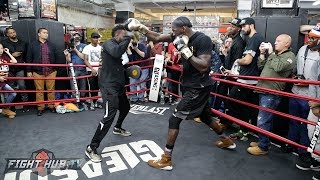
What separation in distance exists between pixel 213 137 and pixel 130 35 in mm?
1964

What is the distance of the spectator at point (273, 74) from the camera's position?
3100mm

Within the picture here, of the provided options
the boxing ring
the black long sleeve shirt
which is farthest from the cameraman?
the black long sleeve shirt

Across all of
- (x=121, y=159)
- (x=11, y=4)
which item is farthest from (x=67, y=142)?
(x=11, y=4)

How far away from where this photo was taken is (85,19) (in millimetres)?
13852

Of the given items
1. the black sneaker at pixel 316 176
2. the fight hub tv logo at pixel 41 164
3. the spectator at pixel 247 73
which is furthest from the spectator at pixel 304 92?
the fight hub tv logo at pixel 41 164

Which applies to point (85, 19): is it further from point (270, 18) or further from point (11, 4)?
point (270, 18)

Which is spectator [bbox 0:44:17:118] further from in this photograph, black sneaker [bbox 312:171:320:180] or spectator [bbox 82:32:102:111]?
black sneaker [bbox 312:171:320:180]

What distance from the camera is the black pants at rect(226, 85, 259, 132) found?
152 inches

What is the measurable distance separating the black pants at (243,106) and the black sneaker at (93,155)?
7.04ft

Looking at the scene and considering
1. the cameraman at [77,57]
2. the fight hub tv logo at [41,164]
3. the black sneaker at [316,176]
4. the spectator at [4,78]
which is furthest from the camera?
the cameraman at [77,57]

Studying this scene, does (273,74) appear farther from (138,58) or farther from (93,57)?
(93,57)

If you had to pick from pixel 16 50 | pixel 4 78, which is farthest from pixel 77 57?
pixel 4 78

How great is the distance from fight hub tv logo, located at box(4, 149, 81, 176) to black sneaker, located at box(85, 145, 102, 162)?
0.46 feet

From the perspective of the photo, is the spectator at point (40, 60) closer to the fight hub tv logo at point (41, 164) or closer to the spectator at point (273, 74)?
the fight hub tv logo at point (41, 164)
